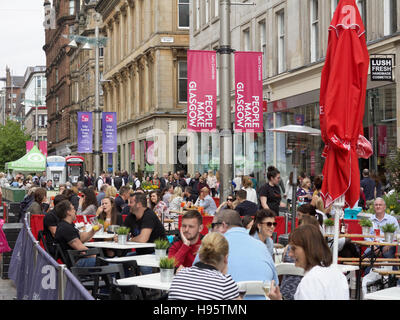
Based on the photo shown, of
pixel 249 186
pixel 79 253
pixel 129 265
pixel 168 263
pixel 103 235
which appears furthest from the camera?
pixel 249 186

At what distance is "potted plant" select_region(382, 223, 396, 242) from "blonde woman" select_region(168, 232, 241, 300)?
6031 millimetres

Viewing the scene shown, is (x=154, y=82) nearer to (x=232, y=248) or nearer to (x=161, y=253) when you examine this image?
(x=161, y=253)

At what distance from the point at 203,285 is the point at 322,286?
83 cm

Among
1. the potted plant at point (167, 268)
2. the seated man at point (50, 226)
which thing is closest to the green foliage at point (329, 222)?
the seated man at point (50, 226)

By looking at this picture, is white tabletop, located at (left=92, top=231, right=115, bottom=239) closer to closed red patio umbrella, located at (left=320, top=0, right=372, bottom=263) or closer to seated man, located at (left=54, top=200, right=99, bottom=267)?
seated man, located at (left=54, top=200, right=99, bottom=267)

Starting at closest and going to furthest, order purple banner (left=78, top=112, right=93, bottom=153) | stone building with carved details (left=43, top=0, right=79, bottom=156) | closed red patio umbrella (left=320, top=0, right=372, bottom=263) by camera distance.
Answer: closed red patio umbrella (left=320, top=0, right=372, bottom=263) < purple banner (left=78, top=112, right=93, bottom=153) < stone building with carved details (left=43, top=0, right=79, bottom=156)

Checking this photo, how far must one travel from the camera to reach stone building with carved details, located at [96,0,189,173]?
166 feet

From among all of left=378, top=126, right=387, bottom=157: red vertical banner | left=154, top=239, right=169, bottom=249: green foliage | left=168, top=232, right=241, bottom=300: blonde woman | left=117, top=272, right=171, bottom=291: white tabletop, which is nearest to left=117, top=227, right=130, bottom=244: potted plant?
left=154, top=239, right=169, bottom=249: green foliage

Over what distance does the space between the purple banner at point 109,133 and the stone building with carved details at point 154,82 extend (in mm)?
9349

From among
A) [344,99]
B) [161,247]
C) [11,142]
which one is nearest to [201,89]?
[161,247]

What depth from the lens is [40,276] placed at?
821cm

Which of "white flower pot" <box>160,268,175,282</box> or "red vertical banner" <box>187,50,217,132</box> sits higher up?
"red vertical banner" <box>187,50,217,132</box>

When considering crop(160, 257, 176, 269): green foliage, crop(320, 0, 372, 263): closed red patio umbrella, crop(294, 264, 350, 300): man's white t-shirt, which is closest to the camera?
crop(294, 264, 350, 300): man's white t-shirt
